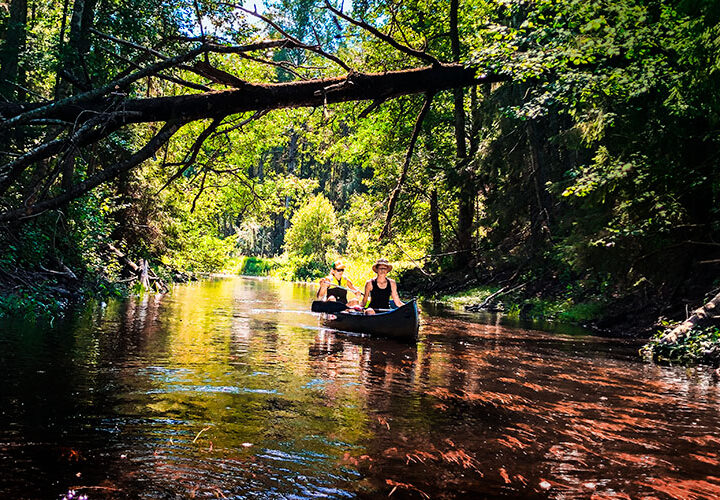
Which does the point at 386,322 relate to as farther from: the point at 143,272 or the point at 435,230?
the point at 435,230

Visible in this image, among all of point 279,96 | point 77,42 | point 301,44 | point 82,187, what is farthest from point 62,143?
point 77,42

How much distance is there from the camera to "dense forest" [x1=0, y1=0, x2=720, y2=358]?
21.8 feet

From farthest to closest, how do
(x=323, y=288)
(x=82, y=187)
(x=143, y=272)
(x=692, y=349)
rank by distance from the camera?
(x=143, y=272)
(x=323, y=288)
(x=692, y=349)
(x=82, y=187)

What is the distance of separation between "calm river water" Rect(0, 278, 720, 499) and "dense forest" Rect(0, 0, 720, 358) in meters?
1.95

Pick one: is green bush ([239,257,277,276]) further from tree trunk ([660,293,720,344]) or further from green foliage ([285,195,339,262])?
tree trunk ([660,293,720,344])

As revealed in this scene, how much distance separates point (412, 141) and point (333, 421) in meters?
4.92

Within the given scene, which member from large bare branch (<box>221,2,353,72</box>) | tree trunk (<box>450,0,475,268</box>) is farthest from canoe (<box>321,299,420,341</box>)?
tree trunk (<box>450,0,475,268</box>)

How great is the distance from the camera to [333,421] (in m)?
4.76

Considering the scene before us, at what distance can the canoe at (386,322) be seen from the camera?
31.8 feet

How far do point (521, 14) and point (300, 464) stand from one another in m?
17.4

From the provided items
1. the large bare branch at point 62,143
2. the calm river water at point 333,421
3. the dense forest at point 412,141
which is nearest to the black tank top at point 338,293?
the dense forest at point 412,141

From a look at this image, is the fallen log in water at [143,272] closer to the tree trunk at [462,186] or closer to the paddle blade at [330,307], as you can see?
the paddle blade at [330,307]

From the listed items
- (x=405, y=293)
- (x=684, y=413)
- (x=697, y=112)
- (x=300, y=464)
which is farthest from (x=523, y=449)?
(x=405, y=293)

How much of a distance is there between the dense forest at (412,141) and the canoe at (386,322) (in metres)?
1.63
